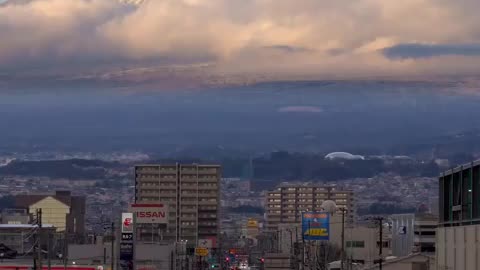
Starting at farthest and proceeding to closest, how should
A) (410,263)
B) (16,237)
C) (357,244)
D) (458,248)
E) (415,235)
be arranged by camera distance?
(16,237) → (357,244) → (415,235) → (410,263) → (458,248)

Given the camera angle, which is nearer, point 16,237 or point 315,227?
point 315,227

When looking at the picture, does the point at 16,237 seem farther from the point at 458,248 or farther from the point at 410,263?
the point at 458,248

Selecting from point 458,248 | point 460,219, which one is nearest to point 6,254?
point 460,219

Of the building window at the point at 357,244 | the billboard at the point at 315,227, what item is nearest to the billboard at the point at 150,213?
the billboard at the point at 315,227

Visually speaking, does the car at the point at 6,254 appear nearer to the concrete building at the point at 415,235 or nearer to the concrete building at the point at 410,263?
the concrete building at the point at 415,235

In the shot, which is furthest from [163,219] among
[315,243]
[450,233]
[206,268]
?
[450,233]

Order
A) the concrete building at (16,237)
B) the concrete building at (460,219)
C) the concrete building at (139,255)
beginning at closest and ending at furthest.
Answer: the concrete building at (460,219), the concrete building at (139,255), the concrete building at (16,237)

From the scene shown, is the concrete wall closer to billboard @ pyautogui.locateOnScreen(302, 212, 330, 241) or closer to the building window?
billboard @ pyautogui.locateOnScreen(302, 212, 330, 241)

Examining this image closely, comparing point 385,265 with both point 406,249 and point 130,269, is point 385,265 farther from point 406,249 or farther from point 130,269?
point 406,249
